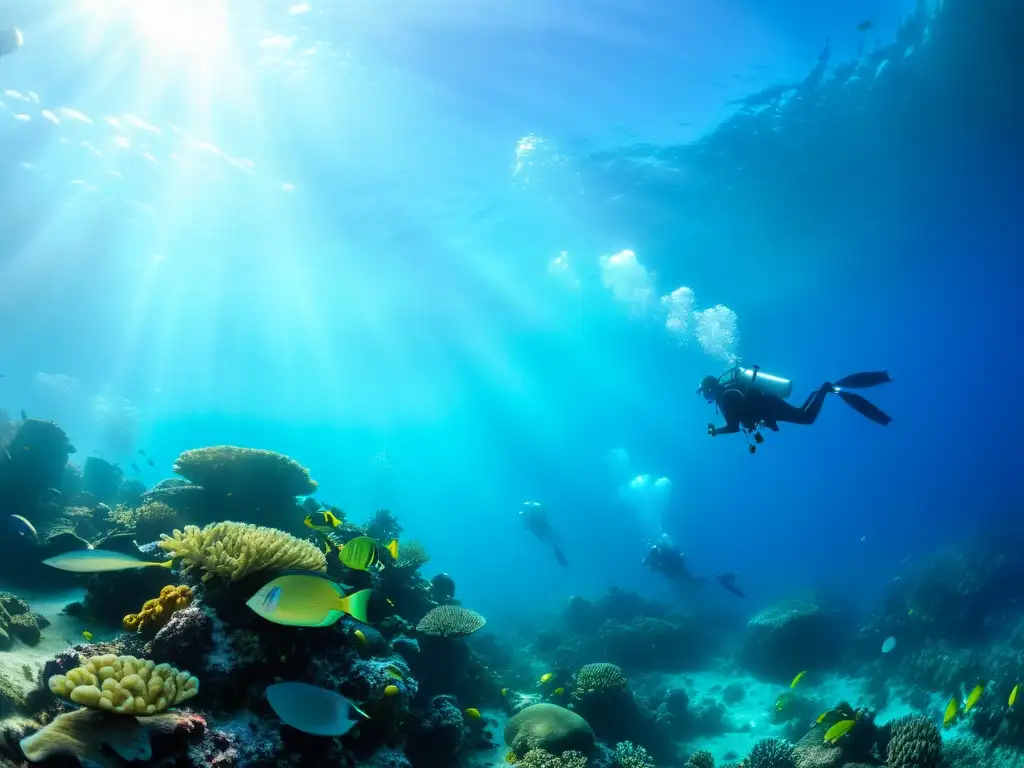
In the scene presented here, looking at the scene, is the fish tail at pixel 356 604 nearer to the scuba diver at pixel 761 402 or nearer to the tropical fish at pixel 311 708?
the tropical fish at pixel 311 708

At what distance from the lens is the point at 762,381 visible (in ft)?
34.3

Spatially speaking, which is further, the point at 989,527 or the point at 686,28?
the point at 989,527

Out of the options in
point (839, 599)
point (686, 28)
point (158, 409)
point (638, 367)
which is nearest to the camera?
point (686, 28)

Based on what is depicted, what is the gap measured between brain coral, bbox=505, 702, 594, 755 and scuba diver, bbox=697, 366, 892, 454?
5.40 metres

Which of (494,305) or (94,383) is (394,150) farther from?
(94,383)

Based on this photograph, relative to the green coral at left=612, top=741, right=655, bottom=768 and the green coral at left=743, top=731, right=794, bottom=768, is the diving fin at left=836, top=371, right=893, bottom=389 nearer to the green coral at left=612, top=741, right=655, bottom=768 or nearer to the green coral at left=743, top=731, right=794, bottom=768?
the green coral at left=743, top=731, right=794, bottom=768

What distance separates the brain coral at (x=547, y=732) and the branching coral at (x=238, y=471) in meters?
5.75

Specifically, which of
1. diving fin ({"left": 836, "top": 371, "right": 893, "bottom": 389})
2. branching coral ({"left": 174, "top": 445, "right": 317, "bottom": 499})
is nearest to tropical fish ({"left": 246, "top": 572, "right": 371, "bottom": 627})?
branching coral ({"left": 174, "top": 445, "right": 317, "bottom": 499})

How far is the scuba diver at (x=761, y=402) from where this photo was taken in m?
9.49

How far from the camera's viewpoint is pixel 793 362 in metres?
61.6

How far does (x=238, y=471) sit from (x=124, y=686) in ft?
21.7

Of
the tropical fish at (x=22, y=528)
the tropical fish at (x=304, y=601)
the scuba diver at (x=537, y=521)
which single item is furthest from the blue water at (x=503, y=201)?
the tropical fish at (x=304, y=601)

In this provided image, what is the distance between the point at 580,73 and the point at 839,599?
2792 cm

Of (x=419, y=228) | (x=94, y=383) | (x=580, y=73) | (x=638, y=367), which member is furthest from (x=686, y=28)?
(x=94, y=383)
